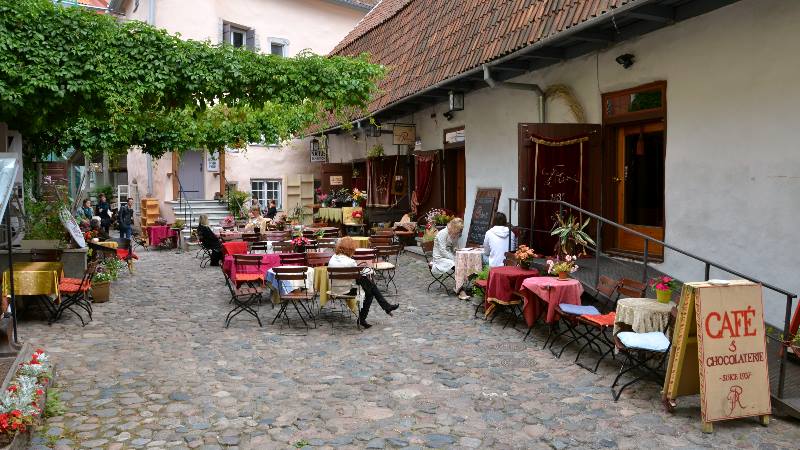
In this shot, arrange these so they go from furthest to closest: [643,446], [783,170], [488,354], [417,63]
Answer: [417,63]
[488,354]
[783,170]
[643,446]

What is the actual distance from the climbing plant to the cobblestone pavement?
2.91 m

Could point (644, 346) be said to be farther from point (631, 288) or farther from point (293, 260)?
point (293, 260)

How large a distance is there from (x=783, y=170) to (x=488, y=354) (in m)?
3.70

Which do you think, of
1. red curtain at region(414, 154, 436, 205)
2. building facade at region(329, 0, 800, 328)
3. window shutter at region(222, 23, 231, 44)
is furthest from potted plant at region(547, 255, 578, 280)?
window shutter at region(222, 23, 231, 44)

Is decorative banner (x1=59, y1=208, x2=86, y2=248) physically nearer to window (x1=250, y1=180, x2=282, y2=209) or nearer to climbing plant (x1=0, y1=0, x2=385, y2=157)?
→ climbing plant (x1=0, y1=0, x2=385, y2=157)

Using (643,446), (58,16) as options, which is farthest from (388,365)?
(58,16)

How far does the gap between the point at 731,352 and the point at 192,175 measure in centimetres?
2155

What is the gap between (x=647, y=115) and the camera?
28.2ft

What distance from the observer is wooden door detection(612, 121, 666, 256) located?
870cm

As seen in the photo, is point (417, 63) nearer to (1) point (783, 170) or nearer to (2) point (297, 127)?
(2) point (297, 127)

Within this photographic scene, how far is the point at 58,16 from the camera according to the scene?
7.15 m

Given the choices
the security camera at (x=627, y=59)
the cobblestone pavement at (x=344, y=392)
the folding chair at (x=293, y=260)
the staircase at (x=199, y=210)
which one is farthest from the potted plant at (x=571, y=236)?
the staircase at (x=199, y=210)

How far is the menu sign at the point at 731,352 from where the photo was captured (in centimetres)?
495

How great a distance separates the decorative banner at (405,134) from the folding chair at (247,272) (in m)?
7.11
